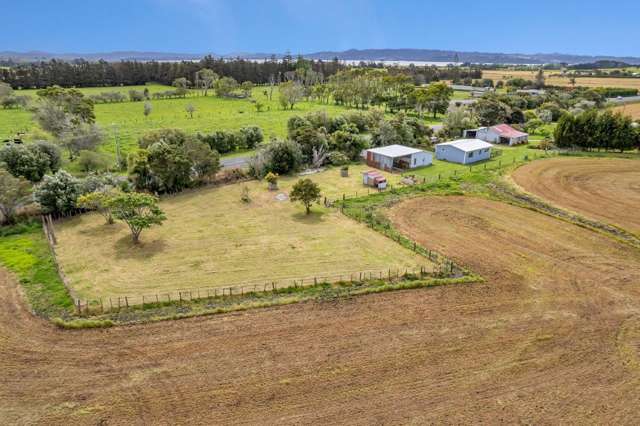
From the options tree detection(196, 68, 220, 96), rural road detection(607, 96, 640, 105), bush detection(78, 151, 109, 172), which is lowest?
bush detection(78, 151, 109, 172)

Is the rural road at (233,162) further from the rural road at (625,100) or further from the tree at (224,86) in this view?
the rural road at (625,100)

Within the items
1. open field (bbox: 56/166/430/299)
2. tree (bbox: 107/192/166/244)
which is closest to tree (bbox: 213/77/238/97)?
open field (bbox: 56/166/430/299)

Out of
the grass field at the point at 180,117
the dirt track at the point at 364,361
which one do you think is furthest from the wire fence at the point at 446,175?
the grass field at the point at 180,117

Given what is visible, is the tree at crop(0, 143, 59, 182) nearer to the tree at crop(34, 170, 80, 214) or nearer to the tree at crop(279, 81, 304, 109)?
the tree at crop(34, 170, 80, 214)

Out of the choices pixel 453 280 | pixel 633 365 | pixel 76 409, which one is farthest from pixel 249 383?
pixel 633 365

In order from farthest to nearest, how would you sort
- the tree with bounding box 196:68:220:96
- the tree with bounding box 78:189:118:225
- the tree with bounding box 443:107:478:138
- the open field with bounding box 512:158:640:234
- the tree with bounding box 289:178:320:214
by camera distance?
the tree with bounding box 196:68:220:96 → the tree with bounding box 443:107:478:138 → the open field with bounding box 512:158:640:234 → the tree with bounding box 289:178:320:214 → the tree with bounding box 78:189:118:225

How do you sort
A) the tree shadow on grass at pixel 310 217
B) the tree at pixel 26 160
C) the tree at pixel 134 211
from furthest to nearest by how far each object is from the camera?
the tree at pixel 26 160 < the tree shadow on grass at pixel 310 217 < the tree at pixel 134 211
